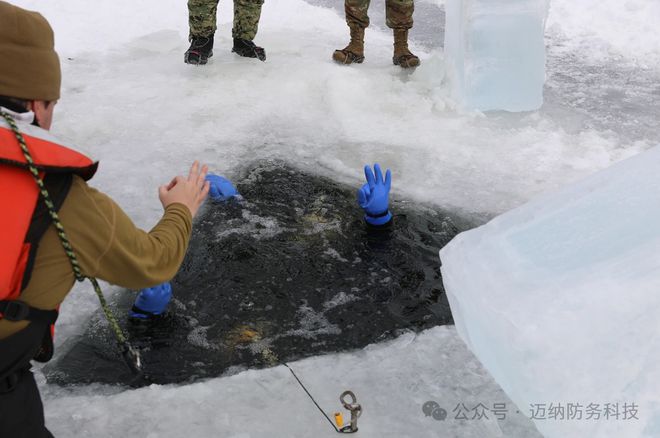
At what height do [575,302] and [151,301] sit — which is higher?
[575,302]

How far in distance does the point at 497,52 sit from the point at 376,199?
1.74 metres

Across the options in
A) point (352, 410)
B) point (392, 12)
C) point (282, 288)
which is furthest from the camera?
point (392, 12)

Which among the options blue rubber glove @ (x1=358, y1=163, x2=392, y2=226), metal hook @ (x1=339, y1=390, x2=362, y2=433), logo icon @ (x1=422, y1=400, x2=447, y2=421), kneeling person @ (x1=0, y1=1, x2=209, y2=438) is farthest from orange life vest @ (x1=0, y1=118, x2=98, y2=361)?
blue rubber glove @ (x1=358, y1=163, x2=392, y2=226)

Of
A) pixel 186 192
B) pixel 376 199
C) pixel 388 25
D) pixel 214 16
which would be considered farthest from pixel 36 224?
pixel 388 25

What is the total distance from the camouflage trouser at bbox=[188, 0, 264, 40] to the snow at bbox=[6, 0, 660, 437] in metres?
0.27

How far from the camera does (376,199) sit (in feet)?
10.4

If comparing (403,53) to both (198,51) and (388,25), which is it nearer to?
(388,25)

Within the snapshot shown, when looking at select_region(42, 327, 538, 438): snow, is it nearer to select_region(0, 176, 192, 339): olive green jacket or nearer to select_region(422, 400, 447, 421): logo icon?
select_region(422, 400, 447, 421): logo icon

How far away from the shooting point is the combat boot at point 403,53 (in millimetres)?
5008

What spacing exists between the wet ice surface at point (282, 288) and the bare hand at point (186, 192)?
810 millimetres

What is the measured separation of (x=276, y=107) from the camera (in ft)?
14.7

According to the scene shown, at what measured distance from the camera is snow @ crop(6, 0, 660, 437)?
217 centimetres

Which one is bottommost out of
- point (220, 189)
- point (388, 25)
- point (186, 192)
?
point (220, 189)

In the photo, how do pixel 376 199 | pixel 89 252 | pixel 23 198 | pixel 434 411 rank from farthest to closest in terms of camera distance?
pixel 376 199 → pixel 434 411 → pixel 89 252 → pixel 23 198
